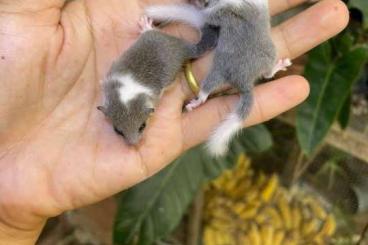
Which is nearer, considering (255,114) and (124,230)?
(255,114)

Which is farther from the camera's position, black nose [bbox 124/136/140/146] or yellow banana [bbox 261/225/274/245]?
yellow banana [bbox 261/225/274/245]

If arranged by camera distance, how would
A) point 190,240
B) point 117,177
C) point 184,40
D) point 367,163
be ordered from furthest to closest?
1. point 190,240
2. point 367,163
3. point 184,40
4. point 117,177

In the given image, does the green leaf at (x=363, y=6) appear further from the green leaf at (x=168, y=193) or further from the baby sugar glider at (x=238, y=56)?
the green leaf at (x=168, y=193)

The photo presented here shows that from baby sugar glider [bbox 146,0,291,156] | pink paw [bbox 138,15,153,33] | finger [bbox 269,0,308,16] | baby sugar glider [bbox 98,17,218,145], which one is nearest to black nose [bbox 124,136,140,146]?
baby sugar glider [bbox 98,17,218,145]

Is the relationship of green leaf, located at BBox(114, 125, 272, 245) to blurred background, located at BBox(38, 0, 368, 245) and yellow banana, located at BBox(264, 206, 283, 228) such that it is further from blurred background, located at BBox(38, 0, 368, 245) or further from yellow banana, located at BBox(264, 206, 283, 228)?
yellow banana, located at BBox(264, 206, 283, 228)

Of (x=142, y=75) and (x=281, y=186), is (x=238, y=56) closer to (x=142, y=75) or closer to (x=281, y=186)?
(x=142, y=75)

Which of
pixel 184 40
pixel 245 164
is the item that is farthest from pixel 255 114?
pixel 245 164

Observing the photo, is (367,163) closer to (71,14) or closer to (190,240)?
(190,240)
